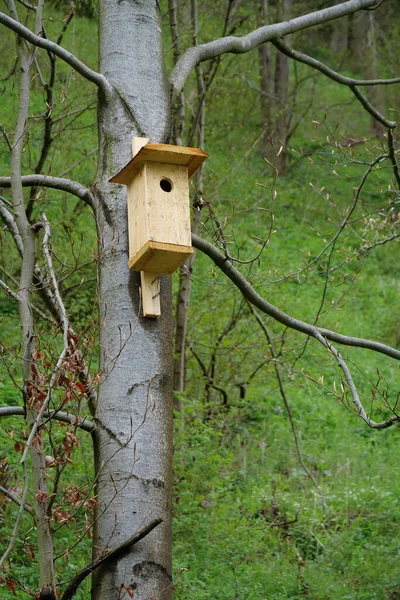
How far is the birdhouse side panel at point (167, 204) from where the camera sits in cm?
304

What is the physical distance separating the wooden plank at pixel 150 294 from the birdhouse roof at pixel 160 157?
372 mm

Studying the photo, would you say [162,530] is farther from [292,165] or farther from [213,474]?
[292,165]

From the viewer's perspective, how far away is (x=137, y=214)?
3.09m

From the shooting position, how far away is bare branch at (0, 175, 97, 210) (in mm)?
3304

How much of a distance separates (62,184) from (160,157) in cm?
52

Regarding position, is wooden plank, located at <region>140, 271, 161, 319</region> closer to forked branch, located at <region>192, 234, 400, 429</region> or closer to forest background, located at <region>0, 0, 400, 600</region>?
forest background, located at <region>0, 0, 400, 600</region>

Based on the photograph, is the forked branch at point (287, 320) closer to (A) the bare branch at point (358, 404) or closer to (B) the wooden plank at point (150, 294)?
(A) the bare branch at point (358, 404)

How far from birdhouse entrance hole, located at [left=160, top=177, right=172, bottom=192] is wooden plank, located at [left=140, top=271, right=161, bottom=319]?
35 cm

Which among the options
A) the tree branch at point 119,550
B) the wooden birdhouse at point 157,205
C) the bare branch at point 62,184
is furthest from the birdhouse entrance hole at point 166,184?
the tree branch at point 119,550

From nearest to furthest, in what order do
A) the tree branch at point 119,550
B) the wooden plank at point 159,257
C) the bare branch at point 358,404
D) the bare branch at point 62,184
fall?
the tree branch at point 119,550
the wooden plank at point 159,257
the bare branch at point 358,404
the bare branch at point 62,184

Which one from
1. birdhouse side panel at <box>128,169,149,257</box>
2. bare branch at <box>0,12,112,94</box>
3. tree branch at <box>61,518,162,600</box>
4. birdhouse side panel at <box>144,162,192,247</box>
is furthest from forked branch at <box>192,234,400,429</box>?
tree branch at <box>61,518,162,600</box>

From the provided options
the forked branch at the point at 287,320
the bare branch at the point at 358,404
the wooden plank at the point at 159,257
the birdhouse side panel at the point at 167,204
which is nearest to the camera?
the wooden plank at the point at 159,257

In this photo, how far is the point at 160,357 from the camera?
2971 mm

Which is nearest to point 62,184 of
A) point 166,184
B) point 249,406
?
point 166,184
